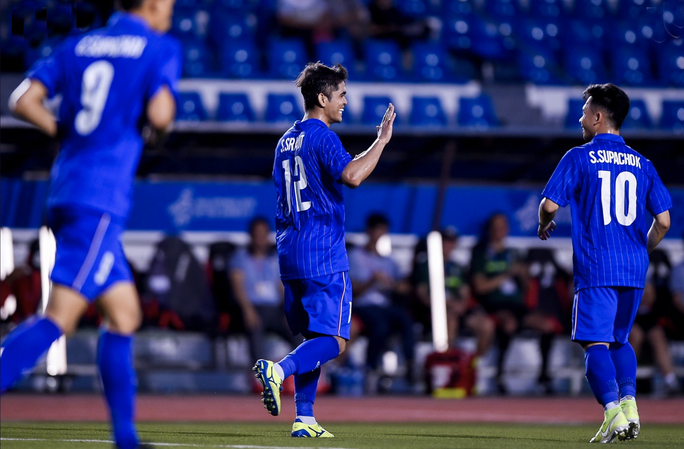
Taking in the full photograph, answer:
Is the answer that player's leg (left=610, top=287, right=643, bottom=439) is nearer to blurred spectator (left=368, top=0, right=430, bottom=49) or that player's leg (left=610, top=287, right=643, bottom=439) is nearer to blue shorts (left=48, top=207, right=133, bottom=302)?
blue shorts (left=48, top=207, right=133, bottom=302)

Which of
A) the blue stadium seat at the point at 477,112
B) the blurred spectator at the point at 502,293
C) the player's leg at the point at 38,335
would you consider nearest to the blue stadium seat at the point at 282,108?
the blue stadium seat at the point at 477,112

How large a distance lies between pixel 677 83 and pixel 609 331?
1019 centimetres

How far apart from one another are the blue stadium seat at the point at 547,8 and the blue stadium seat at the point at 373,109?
3.63m

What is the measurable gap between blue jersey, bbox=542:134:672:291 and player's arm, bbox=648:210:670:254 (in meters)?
0.15

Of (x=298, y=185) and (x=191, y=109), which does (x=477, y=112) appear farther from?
(x=298, y=185)

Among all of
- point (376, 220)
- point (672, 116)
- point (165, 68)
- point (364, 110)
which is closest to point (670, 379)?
point (376, 220)

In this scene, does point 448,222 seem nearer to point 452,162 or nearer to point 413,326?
point 452,162

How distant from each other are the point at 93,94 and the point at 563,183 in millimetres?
2856

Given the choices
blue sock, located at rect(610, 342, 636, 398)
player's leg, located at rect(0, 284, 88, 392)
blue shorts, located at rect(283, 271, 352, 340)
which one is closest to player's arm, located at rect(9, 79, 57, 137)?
player's leg, located at rect(0, 284, 88, 392)

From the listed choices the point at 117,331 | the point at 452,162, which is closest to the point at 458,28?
the point at 452,162

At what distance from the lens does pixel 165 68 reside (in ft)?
12.1

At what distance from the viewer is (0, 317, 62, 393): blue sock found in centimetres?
344

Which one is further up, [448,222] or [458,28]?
[458,28]

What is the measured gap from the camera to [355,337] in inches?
434
